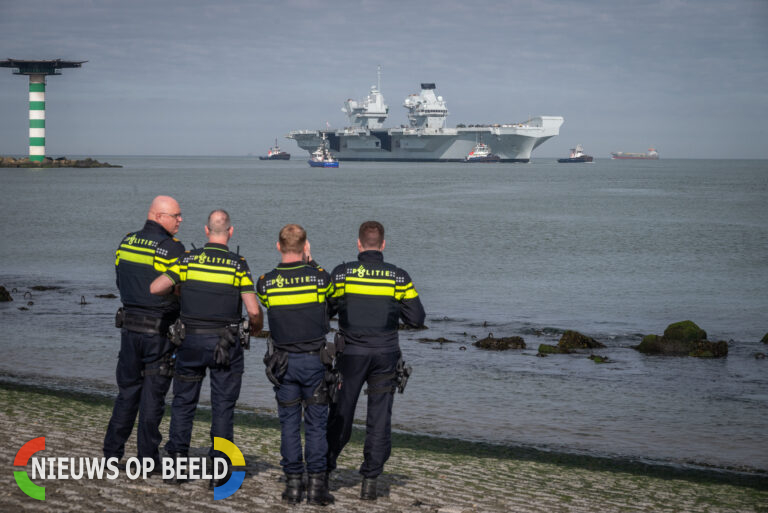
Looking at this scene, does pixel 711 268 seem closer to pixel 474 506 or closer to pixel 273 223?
pixel 273 223

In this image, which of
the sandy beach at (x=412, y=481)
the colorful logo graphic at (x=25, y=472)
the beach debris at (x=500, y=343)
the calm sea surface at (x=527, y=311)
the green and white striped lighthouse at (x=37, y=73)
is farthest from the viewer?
the green and white striped lighthouse at (x=37, y=73)

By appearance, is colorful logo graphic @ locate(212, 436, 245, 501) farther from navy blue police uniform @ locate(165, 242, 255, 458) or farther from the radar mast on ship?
the radar mast on ship

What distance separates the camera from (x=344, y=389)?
6.39 meters

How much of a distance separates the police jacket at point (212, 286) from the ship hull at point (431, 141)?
6014 inches

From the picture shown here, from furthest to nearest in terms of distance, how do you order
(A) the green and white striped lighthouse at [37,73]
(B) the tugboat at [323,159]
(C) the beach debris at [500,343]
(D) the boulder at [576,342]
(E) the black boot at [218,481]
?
(B) the tugboat at [323,159] < (A) the green and white striped lighthouse at [37,73] < (D) the boulder at [576,342] < (C) the beach debris at [500,343] < (E) the black boot at [218,481]

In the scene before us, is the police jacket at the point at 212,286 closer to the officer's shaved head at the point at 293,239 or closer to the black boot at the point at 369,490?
the officer's shaved head at the point at 293,239

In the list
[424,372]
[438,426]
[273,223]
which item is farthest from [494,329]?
[273,223]

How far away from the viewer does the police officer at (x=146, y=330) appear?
648 cm

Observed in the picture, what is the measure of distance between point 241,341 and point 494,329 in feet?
45.5

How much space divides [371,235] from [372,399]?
1202 millimetres

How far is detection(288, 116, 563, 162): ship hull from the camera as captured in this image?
157250mm

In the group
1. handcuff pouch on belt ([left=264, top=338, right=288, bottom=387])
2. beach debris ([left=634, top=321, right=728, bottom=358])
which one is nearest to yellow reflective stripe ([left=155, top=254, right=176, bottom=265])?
handcuff pouch on belt ([left=264, top=338, right=288, bottom=387])

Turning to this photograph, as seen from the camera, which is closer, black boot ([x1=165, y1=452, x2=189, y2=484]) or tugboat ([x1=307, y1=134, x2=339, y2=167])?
black boot ([x1=165, y1=452, x2=189, y2=484])

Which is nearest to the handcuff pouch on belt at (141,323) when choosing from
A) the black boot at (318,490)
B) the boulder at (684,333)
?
the black boot at (318,490)
